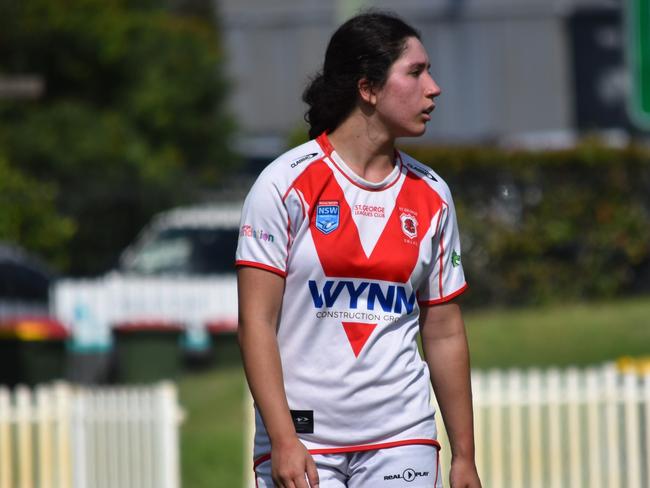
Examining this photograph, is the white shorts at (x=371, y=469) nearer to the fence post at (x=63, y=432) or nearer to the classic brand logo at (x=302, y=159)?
the classic brand logo at (x=302, y=159)

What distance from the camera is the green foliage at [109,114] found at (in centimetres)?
1928

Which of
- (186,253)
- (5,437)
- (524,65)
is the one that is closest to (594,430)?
(5,437)

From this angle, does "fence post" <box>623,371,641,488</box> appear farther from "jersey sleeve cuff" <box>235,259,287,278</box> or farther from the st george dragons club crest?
"jersey sleeve cuff" <box>235,259,287,278</box>

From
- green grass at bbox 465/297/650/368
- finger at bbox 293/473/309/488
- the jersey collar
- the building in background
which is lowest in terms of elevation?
finger at bbox 293/473/309/488

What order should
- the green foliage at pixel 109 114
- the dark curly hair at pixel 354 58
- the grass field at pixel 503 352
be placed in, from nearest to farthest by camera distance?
the dark curly hair at pixel 354 58
the grass field at pixel 503 352
the green foliage at pixel 109 114

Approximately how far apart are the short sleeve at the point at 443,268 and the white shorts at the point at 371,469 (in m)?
0.43

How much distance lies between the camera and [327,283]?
387 cm

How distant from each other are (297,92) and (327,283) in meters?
27.1

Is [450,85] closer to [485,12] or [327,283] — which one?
[485,12]

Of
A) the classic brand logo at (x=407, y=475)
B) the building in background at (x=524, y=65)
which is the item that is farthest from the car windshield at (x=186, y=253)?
the building in background at (x=524, y=65)

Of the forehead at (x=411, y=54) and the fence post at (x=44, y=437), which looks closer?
the forehead at (x=411, y=54)

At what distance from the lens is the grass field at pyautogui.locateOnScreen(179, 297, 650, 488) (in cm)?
1102

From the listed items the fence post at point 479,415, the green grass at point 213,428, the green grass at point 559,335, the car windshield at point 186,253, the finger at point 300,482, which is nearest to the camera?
the finger at point 300,482

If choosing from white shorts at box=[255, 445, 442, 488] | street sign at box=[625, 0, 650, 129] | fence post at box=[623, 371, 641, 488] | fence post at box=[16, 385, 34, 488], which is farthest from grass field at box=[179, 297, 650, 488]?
white shorts at box=[255, 445, 442, 488]
